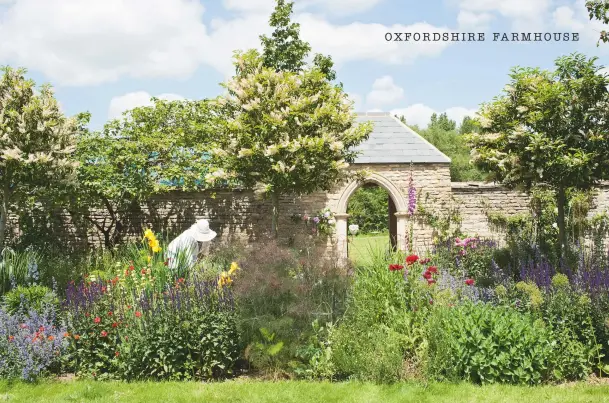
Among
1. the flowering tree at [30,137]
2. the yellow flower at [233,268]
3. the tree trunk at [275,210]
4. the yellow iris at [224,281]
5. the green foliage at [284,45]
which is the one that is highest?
the green foliage at [284,45]

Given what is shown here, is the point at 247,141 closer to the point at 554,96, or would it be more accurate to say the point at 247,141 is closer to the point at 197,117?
the point at 197,117

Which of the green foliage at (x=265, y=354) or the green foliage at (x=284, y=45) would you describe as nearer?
the green foliage at (x=265, y=354)

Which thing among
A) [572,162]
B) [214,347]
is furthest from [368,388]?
[572,162]

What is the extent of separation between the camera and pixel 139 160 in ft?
39.8

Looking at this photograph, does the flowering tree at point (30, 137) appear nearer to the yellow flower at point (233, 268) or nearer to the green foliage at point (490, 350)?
the yellow flower at point (233, 268)

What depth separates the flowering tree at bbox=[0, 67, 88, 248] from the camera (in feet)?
26.3

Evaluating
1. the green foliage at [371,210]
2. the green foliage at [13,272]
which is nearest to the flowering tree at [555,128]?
the green foliage at [13,272]

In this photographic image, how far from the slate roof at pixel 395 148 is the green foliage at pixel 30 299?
822cm

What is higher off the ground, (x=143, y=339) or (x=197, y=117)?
(x=197, y=117)

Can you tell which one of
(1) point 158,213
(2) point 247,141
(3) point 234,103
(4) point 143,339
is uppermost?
(3) point 234,103

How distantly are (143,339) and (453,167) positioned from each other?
29.7 meters

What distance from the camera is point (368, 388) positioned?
5.08 m

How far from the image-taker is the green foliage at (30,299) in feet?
20.6

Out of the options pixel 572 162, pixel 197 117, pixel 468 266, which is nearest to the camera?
pixel 572 162
